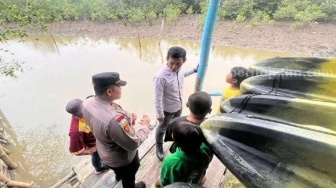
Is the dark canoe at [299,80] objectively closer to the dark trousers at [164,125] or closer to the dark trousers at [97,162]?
the dark trousers at [164,125]

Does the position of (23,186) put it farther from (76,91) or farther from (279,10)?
(279,10)

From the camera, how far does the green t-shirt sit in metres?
1.63

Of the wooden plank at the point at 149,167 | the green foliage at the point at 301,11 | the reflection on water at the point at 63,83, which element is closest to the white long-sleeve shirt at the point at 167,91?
the wooden plank at the point at 149,167

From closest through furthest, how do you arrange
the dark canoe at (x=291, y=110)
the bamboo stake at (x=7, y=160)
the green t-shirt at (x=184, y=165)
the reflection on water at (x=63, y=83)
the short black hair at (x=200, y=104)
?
1. the dark canoe at (x=291, y=110)
2. the green t-shirt at (x=184, y=165)
3. the short black hair at (x=200, y=104)
4. the bamboo stake at (x=7, y=160)
5. the reflection on water at (x=63, y=83)

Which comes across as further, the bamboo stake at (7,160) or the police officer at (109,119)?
the bamboo stake at (7,160)

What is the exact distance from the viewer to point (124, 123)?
1974 mm

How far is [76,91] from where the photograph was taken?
8.88m

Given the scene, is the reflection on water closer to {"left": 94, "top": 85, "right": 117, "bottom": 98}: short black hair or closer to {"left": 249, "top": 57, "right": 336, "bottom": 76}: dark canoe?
{"left": 94, "top": 85, "right": 117, "bottom": 98}: short black hair

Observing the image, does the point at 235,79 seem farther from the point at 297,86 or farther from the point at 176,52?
the point at 297,86

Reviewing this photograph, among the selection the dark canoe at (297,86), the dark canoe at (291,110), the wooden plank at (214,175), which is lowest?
the wooden plank at (214,175)

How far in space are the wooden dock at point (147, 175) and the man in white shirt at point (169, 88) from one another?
509 millimetres

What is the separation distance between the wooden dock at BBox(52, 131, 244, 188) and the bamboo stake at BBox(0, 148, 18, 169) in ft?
6.42

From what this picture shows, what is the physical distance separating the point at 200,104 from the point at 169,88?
1.03 metres

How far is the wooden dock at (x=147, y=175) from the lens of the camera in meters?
2.79
